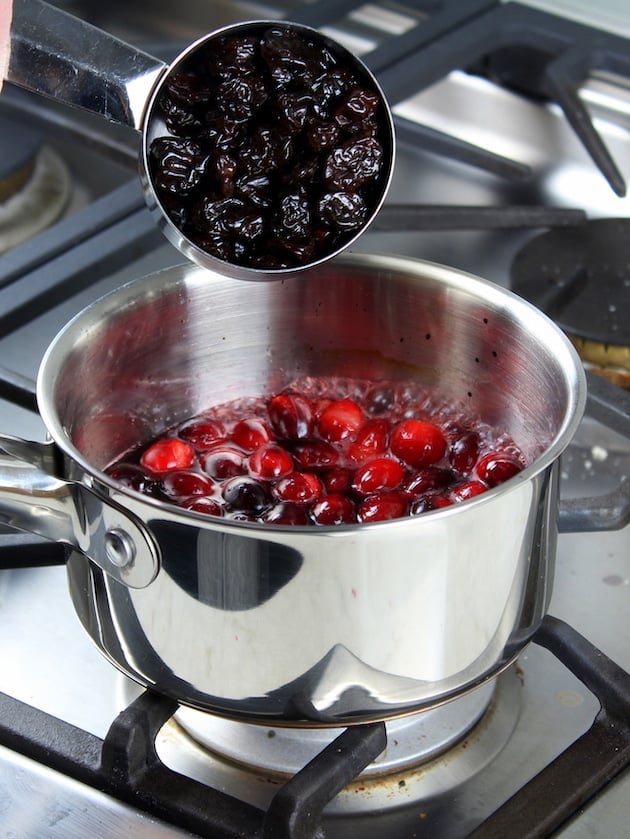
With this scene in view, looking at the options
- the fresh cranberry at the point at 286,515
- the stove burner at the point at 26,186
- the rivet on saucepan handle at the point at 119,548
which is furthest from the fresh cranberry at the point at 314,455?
the stove burner at the point at 26,186

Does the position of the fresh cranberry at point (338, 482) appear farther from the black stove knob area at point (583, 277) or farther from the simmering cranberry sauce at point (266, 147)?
the black stove knob area at point (583, 277)

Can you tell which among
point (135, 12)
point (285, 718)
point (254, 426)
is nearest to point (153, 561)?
point (285, 718)

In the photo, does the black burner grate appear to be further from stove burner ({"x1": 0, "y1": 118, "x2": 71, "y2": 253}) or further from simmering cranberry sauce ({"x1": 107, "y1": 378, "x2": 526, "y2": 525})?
stove burner ({"x1": 0, "y1": 118, "x2": 71, "y2": 253})

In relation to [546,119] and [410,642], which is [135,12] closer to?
[546,119]

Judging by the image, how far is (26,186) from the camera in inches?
43.1

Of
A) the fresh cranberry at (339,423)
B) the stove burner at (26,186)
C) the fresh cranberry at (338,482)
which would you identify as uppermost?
the fresh cranberry at (338,482)

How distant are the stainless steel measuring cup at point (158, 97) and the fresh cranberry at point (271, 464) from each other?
109 mm

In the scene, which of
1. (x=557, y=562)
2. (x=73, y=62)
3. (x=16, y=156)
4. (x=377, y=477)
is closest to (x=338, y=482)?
(x=377, y=477)

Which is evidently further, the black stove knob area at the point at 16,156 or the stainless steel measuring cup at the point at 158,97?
the black stove knob area at the point at 16,156

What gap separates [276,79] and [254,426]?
0.72 ft

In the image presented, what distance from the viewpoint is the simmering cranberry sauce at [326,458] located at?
0.67 metres

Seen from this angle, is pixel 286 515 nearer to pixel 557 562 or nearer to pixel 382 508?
pixel 382 508

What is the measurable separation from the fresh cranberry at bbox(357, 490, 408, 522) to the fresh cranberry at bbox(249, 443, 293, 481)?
0.07 meters

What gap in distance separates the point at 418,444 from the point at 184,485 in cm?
15
